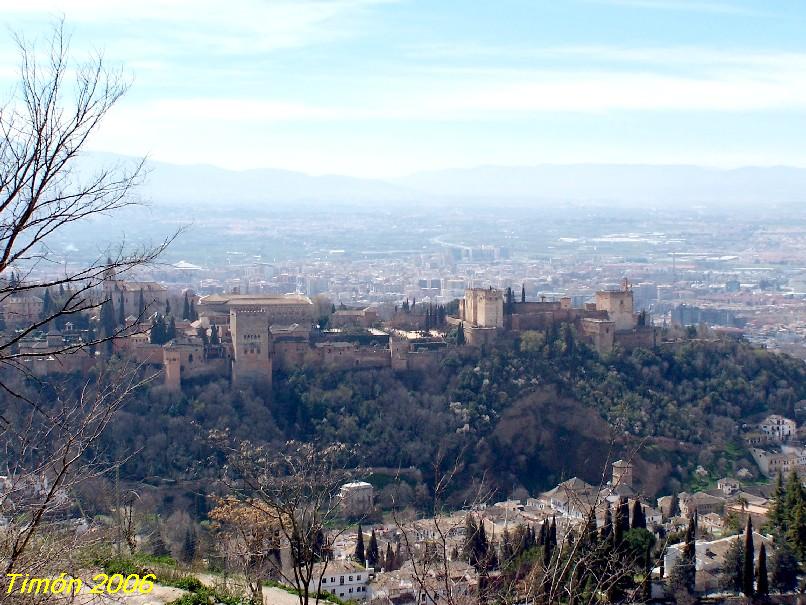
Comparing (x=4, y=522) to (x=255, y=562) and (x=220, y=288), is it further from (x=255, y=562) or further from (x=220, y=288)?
(x=220, y=288)

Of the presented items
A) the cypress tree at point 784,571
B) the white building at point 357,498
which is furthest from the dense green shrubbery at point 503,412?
the cypress tree at point 784,571

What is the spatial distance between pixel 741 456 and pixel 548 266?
7107cm

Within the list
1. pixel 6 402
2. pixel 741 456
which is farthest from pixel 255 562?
pixel 741 456

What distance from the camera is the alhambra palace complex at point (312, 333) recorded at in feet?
97.5

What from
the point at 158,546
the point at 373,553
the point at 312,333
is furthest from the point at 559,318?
the point at 158,546

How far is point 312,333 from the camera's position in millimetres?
33062

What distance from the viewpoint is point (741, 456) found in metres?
31.7

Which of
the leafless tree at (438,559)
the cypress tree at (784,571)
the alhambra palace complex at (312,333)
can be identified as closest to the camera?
the leafless tree at (438,559)

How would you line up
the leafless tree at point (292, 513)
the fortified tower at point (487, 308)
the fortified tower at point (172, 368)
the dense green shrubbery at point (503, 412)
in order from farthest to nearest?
the fortified tower at point (487, 308) → the fortified tower at point (172, 368) → the dense green shrubbery at point (503, 412) → the leafless tree at point (292, 513)

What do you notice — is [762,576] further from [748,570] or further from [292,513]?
[292,513]

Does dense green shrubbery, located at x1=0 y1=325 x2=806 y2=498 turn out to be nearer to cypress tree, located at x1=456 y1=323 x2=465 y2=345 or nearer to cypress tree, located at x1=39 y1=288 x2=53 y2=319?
cypress tree, located at x1=456 y1=323 x2=465 y2=345

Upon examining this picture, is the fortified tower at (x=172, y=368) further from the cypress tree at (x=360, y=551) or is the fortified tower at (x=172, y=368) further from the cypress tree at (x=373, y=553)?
the cypress tree at (x=360, y=551)

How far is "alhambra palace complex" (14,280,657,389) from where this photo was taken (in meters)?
29.7

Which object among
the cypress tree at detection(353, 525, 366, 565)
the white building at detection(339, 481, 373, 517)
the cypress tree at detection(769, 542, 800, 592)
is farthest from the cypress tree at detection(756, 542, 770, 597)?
the white building at detection(339, 481, 373, 517)
